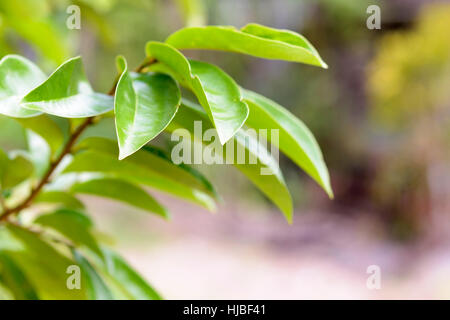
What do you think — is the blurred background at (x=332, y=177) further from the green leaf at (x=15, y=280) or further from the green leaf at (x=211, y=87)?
the green leaf at (x=211, y=87)

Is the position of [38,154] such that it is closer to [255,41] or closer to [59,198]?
[59,198]

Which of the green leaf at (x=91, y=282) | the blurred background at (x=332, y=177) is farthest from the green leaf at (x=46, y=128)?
the blurred background at (x=332, y=177)

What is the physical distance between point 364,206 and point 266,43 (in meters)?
4.22

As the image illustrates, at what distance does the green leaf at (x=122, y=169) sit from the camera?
0.45 meters

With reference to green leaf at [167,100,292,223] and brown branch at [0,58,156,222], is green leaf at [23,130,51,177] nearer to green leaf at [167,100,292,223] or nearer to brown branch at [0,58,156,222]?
brown branch at [0,58,156,222]

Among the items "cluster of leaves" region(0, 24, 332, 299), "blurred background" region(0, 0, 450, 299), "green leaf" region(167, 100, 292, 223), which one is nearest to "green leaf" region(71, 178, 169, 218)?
"cluster of leaves" region(0, 24, 332, 299)

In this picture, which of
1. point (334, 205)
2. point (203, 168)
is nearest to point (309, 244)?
point (334, 205)

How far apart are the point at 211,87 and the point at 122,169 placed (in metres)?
0.16

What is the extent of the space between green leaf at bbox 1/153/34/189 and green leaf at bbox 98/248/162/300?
107 mm

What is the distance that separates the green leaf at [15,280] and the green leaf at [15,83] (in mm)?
211

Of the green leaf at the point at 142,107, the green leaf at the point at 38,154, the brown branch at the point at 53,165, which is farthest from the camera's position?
the green leaf at the point at 38,154

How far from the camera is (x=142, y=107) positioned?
0.32m

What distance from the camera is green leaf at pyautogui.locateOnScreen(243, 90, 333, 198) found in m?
0.36

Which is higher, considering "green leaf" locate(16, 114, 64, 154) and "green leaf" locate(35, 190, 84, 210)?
"green leaf" locate(16, 114, 64, 154)
